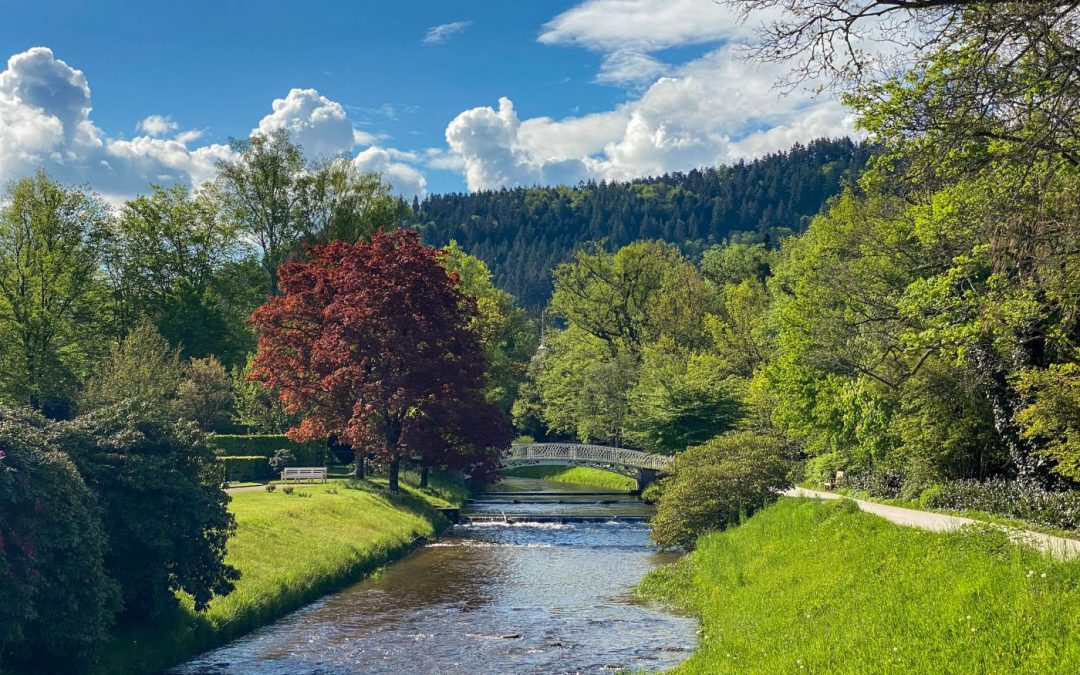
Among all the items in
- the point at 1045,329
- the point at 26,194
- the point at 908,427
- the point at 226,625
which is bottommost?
the point at 226,625

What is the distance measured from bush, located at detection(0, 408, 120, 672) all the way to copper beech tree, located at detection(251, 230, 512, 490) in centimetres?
2723

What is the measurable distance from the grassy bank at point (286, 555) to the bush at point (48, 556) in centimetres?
154

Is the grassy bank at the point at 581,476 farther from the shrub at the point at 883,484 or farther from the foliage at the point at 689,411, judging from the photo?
the shrub at the point at 883,484

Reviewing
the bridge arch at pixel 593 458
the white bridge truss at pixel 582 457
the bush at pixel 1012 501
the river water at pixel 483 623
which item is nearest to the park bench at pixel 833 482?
the river water at pixel 483 623

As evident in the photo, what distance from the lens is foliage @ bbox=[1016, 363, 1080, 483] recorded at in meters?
20.3

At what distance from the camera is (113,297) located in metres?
66.0

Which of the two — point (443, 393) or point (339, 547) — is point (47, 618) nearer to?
point (339, 547)

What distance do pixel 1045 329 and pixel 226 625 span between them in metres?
21.9

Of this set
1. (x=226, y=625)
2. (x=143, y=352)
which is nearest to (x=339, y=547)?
(x=226, y=625)

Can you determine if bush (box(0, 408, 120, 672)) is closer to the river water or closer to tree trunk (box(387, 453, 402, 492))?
the river water

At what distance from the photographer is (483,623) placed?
24.2 metres

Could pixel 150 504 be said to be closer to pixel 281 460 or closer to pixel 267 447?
pixel 281 460

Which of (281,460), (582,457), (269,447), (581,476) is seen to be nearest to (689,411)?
(582,457)

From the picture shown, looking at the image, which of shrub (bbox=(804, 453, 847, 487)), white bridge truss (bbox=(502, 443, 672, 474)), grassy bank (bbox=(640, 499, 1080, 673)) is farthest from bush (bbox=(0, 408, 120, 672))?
white bridge truss (bbox=(502, 443, 672, 474))
